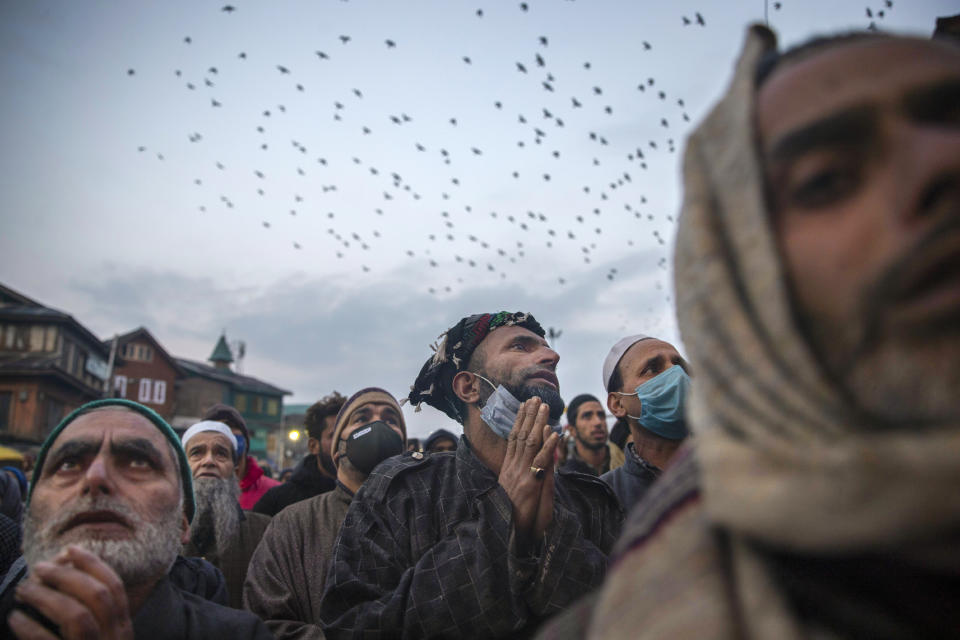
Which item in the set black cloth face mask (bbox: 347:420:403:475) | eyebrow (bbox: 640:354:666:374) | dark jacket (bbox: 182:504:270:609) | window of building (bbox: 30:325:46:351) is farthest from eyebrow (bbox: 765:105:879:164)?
window of building (bbox: 30:325:46:351)

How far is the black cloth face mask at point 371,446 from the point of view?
182 inches

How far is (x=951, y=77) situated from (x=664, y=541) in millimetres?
821

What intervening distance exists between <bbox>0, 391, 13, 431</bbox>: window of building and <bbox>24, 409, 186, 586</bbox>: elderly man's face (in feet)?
119

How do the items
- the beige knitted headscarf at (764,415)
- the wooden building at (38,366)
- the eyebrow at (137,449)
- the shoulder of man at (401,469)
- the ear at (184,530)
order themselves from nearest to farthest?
the beige knitted headscarf at (764,415), the eyebrow at (137,449), the ear at (184,530), the shoulder of man at (401,469), the wooden building at (38,366)

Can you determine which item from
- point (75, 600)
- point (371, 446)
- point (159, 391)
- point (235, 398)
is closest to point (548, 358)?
point (371, 446)

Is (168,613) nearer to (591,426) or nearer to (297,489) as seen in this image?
(297,489)

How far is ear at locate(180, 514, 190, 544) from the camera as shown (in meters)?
2.71

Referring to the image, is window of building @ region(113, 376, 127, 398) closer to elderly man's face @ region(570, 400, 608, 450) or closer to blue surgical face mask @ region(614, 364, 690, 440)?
elderly man's face @ region(570, 400, 608, 450)

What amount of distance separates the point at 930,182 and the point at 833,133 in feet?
0.48

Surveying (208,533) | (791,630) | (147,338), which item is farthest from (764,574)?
(147,338)

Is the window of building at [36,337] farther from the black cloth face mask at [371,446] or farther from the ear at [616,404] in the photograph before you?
the ear at [616,404]

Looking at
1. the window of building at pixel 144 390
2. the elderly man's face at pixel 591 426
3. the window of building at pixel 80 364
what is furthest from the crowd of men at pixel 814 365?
the window of building at pixel 144 390

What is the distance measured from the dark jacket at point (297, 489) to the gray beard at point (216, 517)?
689 millimetres

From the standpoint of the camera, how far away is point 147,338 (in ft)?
147
